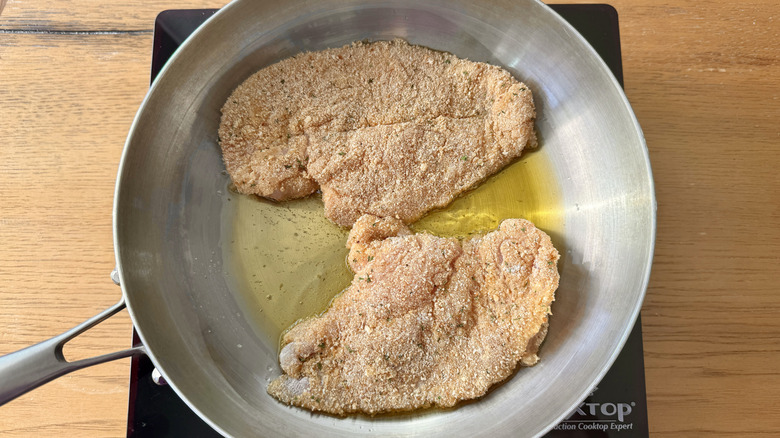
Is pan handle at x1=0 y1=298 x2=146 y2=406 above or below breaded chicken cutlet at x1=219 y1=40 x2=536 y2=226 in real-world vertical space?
below

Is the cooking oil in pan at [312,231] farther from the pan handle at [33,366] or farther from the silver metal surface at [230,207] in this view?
the pan handle at [33,366]

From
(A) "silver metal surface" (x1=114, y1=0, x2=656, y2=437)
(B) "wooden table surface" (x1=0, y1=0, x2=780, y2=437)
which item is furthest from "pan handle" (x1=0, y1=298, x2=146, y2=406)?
(B) "wooden table surface" (x1=0, y1=0, x2=780, y2=437)

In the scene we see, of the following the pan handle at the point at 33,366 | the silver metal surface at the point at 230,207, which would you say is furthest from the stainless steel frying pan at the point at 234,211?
the pan handle at the point at 33,366

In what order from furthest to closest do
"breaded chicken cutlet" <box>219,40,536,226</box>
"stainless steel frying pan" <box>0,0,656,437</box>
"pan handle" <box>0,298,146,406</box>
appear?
"breaded chicken cutlet" <box>219,40,536,226</box>, "stainless steel frying pan" <box>0,0,656,437</box>, "pan handle" <box>0,298,146,406</box>

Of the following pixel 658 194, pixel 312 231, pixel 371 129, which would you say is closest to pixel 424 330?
pixel 312 231

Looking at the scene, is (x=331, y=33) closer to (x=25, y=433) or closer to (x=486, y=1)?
(x=486, y=1)

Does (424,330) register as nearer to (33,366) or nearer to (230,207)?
(230,207)

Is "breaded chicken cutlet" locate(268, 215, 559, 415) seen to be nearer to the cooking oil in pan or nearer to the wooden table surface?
the cooking oil in pan
